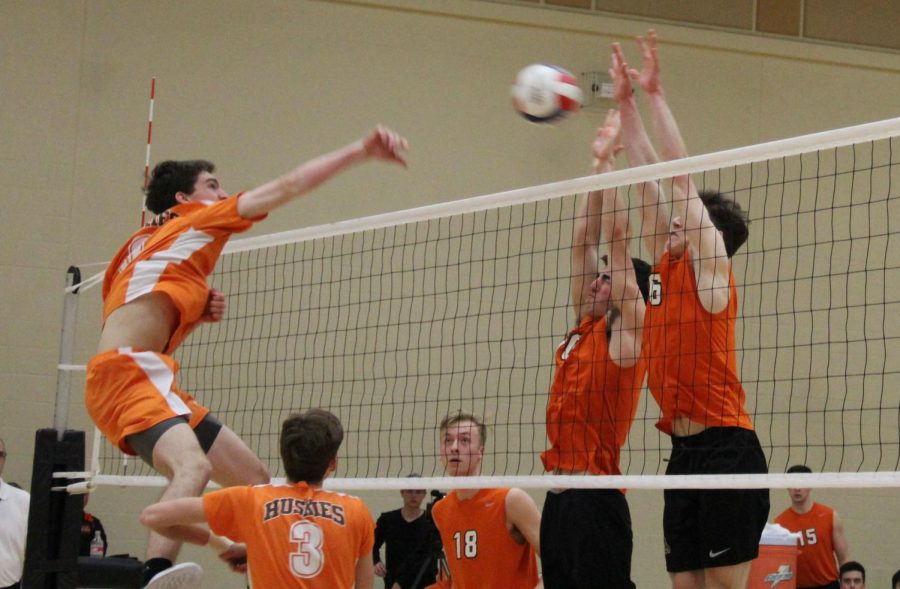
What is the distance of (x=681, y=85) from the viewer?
14086 mm

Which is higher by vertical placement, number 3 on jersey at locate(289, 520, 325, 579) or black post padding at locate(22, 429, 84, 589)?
number 3 on jersey at locate(289, 520, 325, 579)

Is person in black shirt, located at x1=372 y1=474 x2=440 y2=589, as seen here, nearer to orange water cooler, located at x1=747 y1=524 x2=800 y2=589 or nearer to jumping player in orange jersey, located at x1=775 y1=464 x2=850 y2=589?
orange water cooler, located at x1=747 y1=524 x2=800 y2=589

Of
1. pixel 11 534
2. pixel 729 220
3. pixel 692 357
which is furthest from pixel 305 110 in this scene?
pixel 692 357

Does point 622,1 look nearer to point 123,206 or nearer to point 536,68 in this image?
point 123,206

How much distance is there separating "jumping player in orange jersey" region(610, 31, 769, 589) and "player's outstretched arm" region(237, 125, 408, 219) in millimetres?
1274

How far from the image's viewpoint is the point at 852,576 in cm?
1093

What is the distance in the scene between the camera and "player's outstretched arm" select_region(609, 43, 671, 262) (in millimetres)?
5590

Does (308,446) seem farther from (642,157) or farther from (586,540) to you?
(642,157)

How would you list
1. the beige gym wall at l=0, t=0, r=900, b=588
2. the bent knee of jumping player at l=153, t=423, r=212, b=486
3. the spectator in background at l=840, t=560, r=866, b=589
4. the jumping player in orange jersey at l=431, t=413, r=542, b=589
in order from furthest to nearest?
1. the beige gym wall at l=0, t=0, r=900, b=588
2. the spectator in background at l=840, t=560, r=866, b=589
3. the jumping player in orange jersey at l=431, t=413, r=542, b=589
4. the bent knee of jumping player at l=153, t=423, r=212, b=486

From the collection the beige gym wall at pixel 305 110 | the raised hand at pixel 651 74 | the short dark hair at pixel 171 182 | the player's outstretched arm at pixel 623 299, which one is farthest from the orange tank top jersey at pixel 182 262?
the beige gym wall at pixel 305 110

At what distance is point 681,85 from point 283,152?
15.5 ft

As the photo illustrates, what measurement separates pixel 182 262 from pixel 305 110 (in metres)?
7.76

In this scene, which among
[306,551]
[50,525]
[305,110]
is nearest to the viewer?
[306,551]

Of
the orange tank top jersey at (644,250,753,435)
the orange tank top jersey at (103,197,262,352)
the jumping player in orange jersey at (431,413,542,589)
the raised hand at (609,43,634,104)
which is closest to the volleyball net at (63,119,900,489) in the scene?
the jumping player in orange jersey at (431,413,542,589)
